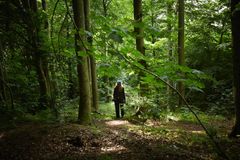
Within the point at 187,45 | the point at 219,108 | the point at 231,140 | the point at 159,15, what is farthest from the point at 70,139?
the point at 159,15

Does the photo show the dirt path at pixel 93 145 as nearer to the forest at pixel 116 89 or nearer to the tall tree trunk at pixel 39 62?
the forest at pixel 116 89

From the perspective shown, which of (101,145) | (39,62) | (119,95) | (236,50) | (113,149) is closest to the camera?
(113,149)

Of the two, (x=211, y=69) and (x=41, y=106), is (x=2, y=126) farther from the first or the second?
(x=211, y=69)

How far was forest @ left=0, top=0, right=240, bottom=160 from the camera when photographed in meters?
3.63

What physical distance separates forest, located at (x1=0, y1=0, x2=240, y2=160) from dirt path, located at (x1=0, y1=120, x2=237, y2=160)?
0.02 m

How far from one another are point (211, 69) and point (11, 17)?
488 inches

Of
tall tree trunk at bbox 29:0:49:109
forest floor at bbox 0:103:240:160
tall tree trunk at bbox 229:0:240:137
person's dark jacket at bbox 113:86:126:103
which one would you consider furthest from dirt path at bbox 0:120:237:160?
person's dark jacket at bbox 113:86:126:103

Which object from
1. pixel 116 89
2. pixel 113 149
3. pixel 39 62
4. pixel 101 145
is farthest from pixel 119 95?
pixel 113 149

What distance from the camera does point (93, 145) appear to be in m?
7.14

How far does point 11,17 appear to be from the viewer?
9977 mm

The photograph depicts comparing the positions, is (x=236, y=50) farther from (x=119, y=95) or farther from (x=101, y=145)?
(x=119, y=95)

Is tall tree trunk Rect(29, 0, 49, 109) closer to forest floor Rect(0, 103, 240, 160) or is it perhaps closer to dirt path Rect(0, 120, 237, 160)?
forest floor Rect(0, 103, 240, 160)

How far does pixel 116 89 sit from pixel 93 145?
6.15 m

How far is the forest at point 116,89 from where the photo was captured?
3.63 m
